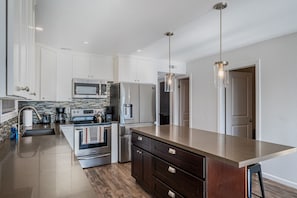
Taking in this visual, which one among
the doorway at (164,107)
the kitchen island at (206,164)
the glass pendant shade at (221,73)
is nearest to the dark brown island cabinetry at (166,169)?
the kitchen island at (206,164)

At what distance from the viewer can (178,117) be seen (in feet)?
18.8

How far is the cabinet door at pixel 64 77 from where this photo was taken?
12.4ft

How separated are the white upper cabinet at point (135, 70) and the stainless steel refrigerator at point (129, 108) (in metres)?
0.26

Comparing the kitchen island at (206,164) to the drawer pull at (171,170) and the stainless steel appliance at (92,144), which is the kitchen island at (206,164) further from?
the stainless steel appliance at (92,144)

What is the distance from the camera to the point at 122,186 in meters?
2.91

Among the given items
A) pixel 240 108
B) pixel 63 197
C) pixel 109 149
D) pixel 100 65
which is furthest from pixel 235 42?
pixel 63 197

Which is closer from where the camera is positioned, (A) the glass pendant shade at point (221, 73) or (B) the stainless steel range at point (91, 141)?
(A) the glass pendant shade at point (221, 73)

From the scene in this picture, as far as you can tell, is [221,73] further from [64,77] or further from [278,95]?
[64,77]

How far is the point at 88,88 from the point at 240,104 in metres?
3.55

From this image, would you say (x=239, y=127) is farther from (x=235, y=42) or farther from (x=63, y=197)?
(x=63, y=197)

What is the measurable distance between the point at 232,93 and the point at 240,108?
1.46 ft

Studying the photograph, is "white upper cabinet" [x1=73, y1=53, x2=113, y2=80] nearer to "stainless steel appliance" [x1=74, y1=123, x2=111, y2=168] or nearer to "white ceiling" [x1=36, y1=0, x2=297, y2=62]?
"white ceiling" [x1=36, y1=0, x2=297, y2=62]

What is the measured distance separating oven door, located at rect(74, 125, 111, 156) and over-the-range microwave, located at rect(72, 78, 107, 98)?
77 cm

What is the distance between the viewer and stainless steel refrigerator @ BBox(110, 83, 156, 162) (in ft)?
13.2
